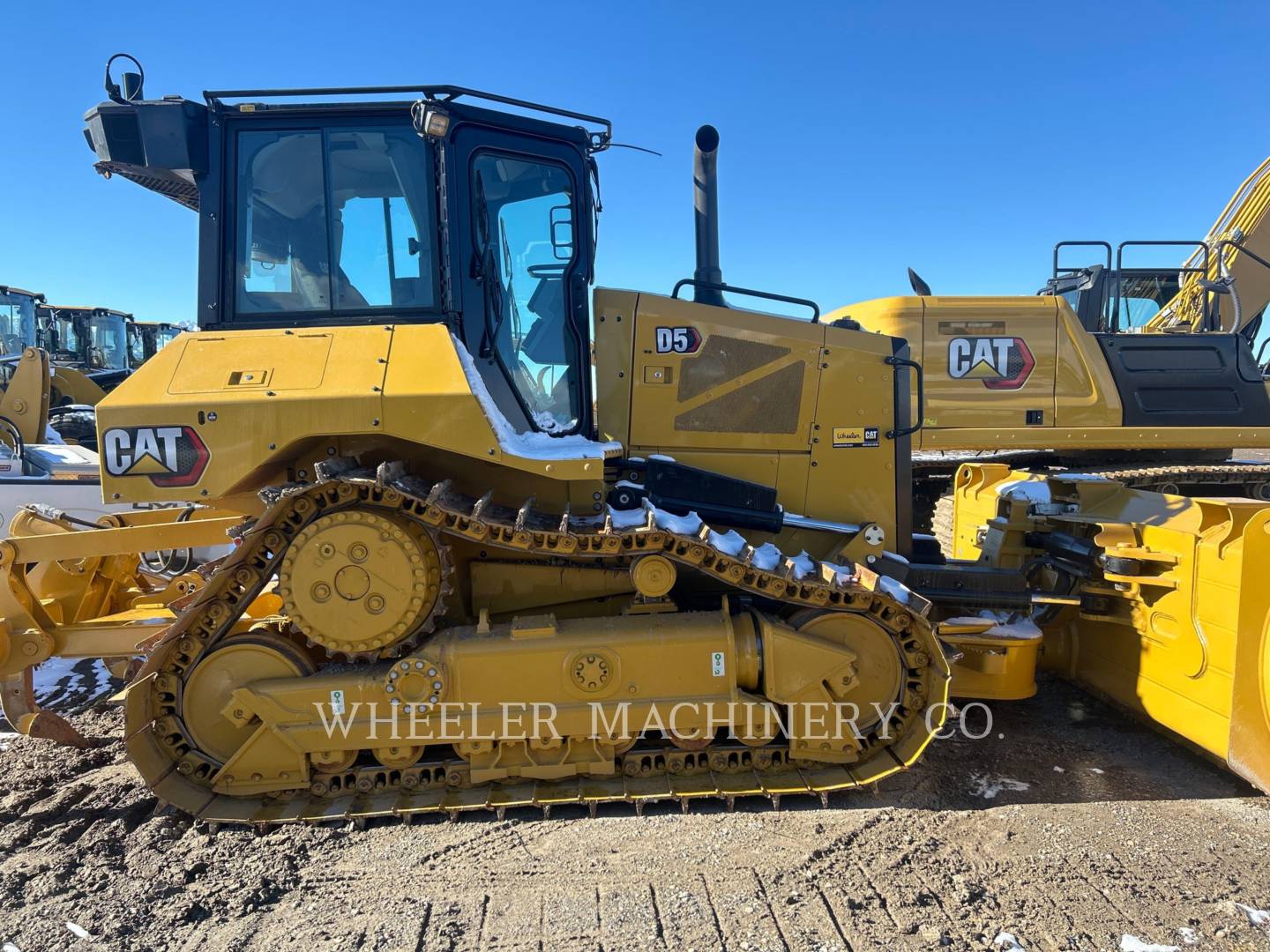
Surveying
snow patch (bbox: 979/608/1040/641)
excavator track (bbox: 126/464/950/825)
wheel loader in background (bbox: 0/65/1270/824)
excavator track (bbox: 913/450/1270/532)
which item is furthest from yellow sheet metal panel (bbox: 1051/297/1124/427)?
excavator track (bbox: 126/464/950/825)

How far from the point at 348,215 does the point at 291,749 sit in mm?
2448

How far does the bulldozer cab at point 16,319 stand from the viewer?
14625 millimetres

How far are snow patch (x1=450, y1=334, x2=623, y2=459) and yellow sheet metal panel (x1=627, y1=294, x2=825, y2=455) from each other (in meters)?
0.45

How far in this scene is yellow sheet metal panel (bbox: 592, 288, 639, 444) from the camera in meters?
3.81

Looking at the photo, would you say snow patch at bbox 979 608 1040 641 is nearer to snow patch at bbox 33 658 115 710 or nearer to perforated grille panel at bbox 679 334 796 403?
perforated grille panel at bbox 679 334 796 403

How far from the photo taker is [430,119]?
3197mm

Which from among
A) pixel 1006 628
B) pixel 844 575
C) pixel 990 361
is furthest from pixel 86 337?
pixel 1006 628

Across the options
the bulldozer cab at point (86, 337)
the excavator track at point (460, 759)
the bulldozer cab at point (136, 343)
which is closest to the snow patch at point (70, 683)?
the excavator track at point (460, 759)

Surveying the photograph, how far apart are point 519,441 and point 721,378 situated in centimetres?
121

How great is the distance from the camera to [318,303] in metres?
3.43

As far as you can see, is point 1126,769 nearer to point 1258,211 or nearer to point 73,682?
point 73,682

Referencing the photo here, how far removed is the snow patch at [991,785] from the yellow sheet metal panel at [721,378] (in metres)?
1.84

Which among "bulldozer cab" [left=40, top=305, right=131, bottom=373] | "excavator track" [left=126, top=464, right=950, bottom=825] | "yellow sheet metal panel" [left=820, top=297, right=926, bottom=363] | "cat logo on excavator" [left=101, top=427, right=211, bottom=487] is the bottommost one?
"excavator track" [left=126, top=464, right=950, bottom=825]

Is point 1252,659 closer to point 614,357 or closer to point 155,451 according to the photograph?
point 614,357
